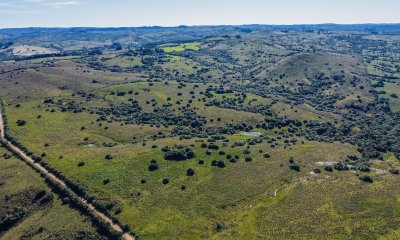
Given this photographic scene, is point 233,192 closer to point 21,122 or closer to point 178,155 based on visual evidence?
point 178,155

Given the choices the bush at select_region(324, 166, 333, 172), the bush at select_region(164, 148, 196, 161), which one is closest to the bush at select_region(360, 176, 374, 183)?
the bush at select_region(324, 166, 333, 172)

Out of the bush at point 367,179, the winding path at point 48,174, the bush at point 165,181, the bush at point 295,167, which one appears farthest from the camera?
the bush at point 295,167

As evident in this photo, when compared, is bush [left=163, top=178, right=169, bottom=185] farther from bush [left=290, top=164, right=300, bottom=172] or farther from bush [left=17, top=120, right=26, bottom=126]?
bush [left=17, top=120, right=26, bottom=126]

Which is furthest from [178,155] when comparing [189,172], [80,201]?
[80,201]

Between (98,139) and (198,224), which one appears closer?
(198,224)

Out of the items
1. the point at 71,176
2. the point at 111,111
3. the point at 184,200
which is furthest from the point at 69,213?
the point at 111,111

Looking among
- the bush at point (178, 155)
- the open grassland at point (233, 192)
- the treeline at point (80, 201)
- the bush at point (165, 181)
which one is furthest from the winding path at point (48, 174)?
the bush at point (178, 155)

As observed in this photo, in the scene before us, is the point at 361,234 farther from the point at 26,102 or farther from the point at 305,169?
the point at 26,102

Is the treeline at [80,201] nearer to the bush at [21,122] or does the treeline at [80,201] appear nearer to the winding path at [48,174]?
the winding path at [48,174]
